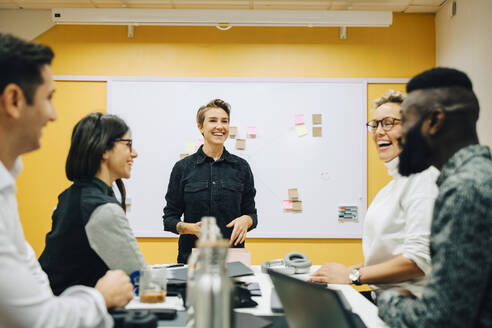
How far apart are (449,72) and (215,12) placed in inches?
101

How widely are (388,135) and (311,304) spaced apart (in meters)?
1.16

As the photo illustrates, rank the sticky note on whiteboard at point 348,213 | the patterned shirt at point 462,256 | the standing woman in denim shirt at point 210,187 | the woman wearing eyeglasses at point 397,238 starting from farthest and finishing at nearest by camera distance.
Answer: the sticky note on whiteboard at point 348,213, the standing woman in denim shirt at point 210,187, the woman wearing eyeglasses at point 397,238, the patterned shirt at point 462,256

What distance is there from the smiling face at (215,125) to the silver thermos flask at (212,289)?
1819mm

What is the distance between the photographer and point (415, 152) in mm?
960

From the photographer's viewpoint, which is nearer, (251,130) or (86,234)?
(86,234)

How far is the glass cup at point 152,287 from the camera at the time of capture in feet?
4.44

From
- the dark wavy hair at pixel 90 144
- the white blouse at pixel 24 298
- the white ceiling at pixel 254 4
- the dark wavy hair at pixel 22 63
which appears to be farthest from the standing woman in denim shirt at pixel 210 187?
the dark wavy hair at pixel 22 63

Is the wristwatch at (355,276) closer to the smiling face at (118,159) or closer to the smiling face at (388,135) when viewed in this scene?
the smiling face at (388,135)

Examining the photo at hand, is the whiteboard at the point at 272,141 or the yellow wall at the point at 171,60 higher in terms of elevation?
the yellow wall at the point at 171,60

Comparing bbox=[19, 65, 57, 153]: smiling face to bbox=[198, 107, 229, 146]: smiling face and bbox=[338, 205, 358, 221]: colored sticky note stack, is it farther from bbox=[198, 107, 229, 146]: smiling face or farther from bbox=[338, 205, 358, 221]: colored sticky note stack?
bbox=[338, 205, 358, 221]: colored sticky note stack

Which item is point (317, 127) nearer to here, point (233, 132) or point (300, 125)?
point (300, 125)


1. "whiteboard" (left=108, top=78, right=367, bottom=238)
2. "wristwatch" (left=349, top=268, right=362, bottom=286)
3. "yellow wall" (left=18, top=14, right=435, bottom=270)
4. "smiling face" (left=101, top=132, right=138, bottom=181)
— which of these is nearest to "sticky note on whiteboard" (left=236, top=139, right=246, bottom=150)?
"whiteboard" (left=108, top=78, right=367, bottom=238)

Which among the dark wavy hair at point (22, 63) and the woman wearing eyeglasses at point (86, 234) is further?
the woman wearing eyeglasses at point (86, 234)

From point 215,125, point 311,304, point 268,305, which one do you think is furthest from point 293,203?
point 311,304
